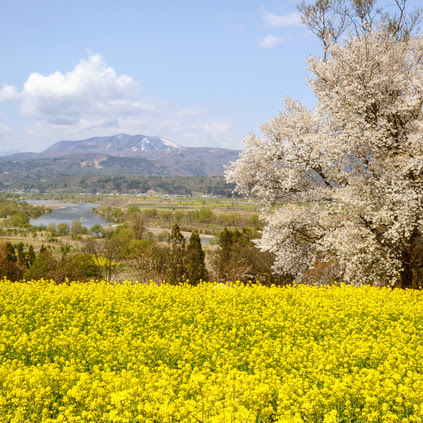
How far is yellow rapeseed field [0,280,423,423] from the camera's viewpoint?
5887 millimetres

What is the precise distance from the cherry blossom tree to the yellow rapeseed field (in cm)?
303

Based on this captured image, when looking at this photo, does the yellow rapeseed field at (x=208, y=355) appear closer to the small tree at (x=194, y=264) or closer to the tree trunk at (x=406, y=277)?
the tree trunk at (x=406, y=277)

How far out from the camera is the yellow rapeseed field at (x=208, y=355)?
589 cm

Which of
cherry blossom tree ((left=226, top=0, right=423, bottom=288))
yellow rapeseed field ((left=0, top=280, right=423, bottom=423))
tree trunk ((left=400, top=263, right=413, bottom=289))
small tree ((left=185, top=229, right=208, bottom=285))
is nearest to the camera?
yellow rapeseed field ((left=0, top=280, right=423, bottom=423))

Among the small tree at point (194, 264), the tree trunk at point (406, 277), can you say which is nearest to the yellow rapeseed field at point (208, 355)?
the tree trunk at point (406, 277)

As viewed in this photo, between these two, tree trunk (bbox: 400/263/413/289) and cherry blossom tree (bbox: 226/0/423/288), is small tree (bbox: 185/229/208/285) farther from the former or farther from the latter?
tree trunk (bbox: 400/263/413/289)

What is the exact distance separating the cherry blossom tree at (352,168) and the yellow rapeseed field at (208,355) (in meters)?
3.03

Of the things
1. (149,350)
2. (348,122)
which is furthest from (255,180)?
(149,350)

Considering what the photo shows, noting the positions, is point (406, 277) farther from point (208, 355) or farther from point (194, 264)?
point (194, 264)

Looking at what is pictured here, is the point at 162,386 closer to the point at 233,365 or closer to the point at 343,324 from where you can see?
the point at 233,365

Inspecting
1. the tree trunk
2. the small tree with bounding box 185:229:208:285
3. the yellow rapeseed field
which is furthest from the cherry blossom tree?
the small tree with bounding box 185:229:208:285

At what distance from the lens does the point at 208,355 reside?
8.38m

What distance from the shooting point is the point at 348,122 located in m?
18.0

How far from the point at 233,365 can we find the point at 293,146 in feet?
43.2
